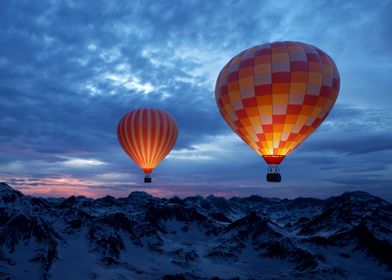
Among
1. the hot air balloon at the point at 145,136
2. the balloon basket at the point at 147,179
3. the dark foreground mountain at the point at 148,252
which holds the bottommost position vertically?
the dark foreground mountain at the point at 148,252

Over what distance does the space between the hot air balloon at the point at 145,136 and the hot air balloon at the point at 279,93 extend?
113ft

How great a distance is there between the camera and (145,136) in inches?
3312

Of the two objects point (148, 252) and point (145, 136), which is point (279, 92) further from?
point (148, 252)

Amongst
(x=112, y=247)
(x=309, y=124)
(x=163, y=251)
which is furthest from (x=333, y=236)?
(x=309, y=124)

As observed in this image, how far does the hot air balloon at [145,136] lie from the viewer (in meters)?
83.9

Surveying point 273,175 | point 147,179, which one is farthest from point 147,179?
point 273,175

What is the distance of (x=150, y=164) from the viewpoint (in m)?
84.0

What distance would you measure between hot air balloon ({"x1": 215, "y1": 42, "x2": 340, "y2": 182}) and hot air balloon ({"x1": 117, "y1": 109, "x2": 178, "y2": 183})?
34.3 metres

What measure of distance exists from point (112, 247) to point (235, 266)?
62.7m

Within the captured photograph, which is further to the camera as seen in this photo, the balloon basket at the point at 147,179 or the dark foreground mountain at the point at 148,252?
the dark foreground mountain at the point at 148,252

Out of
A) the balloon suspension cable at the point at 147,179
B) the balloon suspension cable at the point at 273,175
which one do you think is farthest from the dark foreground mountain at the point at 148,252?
the balloon suspension cable at the point at 273,175

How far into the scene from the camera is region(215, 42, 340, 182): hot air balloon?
50.9 m

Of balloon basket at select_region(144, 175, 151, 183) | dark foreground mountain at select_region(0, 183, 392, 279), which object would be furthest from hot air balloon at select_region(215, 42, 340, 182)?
dark foreground mountain at select_region(0, 183, 392, 279)

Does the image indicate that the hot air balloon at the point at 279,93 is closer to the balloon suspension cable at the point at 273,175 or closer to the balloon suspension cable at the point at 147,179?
the balloon suspension cable at the point at 273,175
